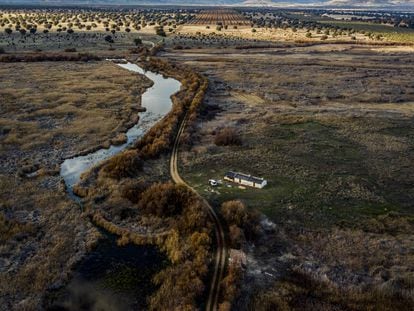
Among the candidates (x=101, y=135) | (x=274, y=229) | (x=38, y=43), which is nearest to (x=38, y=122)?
(x=101, y=135)

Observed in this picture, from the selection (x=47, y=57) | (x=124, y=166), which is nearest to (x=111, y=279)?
(x=124, y=166)

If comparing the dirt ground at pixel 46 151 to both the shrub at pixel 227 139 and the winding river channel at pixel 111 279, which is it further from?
the shrub at pixel 227 139

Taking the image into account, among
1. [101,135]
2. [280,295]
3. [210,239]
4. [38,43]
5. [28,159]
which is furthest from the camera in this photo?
[38,43]

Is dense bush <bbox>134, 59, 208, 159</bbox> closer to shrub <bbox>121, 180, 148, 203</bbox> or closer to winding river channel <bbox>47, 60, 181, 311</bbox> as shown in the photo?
shrub <bbox>121, 180, 148, 203</bbox>

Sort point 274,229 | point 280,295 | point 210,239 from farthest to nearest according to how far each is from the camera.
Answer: point 274,229 → point 210,239 → point 280,295

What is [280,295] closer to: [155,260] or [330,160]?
[155,260]

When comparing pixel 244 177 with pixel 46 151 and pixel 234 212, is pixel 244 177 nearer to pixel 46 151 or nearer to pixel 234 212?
pixel 234 212
